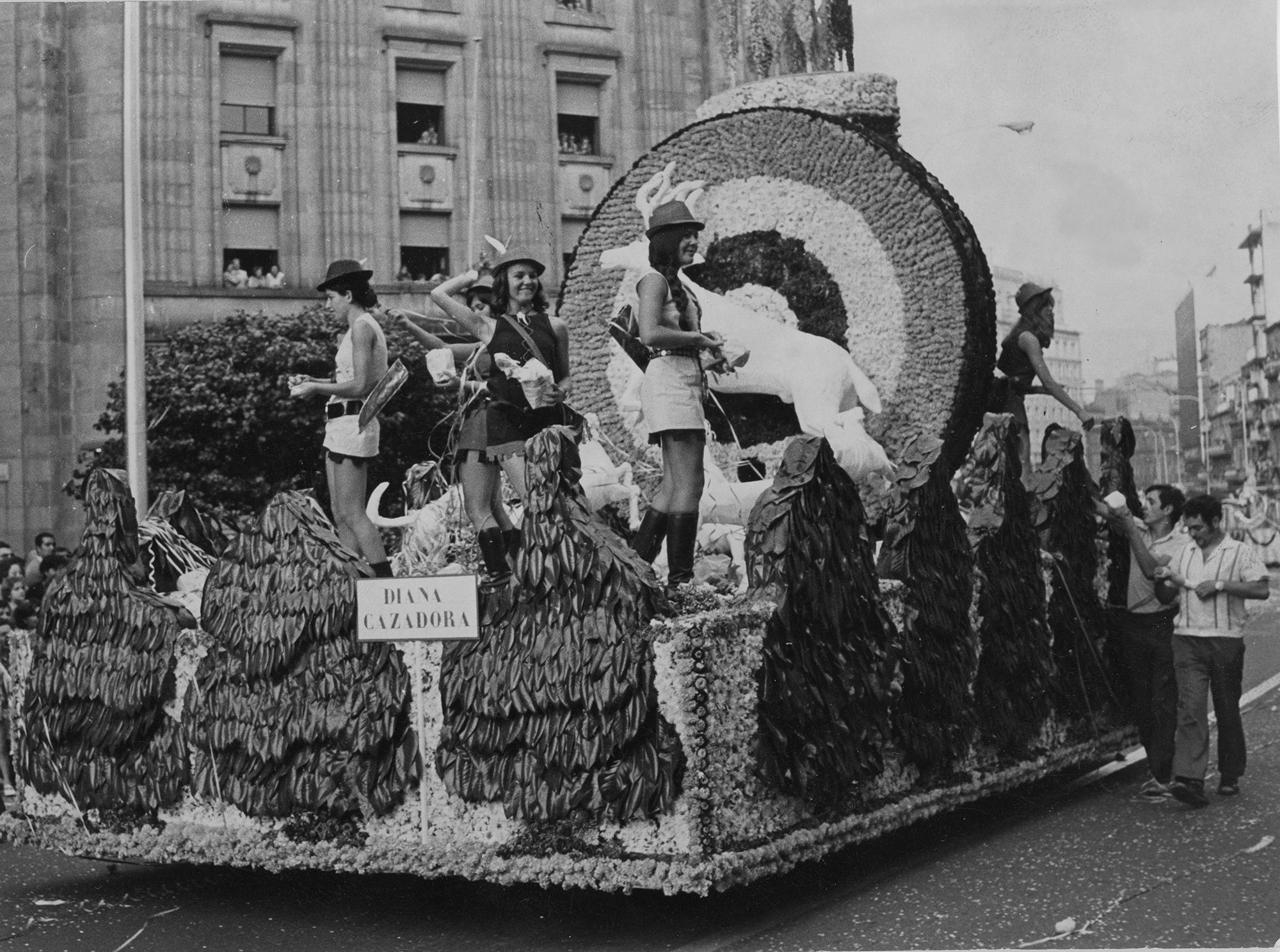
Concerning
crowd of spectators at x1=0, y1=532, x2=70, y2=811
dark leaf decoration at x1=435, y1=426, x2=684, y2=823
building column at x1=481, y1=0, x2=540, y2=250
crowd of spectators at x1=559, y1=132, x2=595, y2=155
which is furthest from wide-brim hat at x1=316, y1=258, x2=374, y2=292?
crowd of spectators at x1=559, y1=132, x2=595, y2=155

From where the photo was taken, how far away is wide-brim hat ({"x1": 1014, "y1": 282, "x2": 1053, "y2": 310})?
905 centimetres

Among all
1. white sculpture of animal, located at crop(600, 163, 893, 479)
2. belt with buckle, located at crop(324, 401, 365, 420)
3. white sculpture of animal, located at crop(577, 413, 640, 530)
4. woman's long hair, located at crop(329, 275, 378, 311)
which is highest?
woman's long hair, located at crop(329, 275, 378, 311)

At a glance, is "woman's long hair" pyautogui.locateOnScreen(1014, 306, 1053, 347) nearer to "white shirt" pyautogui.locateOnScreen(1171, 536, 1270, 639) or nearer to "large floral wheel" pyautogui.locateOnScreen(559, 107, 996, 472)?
"large floral wheel" pyautogui.locateOnScreen(559, 107, 996, 472)

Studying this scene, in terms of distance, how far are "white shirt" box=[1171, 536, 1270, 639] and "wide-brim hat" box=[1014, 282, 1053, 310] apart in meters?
1.85

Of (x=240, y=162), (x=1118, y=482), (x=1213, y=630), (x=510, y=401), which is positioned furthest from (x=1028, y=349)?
(x=240, y=162)

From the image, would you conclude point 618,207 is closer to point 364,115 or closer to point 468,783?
point 468,783

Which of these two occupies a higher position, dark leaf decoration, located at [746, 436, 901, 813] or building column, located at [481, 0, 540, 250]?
building column, located at [481, 0, 540, 250]

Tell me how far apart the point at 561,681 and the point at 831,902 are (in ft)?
4.12

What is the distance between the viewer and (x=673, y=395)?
6559 mm

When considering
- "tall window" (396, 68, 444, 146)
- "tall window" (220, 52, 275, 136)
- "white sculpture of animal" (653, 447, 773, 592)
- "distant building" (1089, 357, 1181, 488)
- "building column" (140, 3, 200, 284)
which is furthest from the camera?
"tall window" (220, 52, 275, 136)

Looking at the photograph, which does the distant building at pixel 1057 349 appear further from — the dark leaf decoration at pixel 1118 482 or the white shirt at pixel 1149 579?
the white shirt at pixel 1149 579

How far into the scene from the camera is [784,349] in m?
8.94

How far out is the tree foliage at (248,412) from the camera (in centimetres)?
1892

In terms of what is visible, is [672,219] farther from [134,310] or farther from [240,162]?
[240,162]
